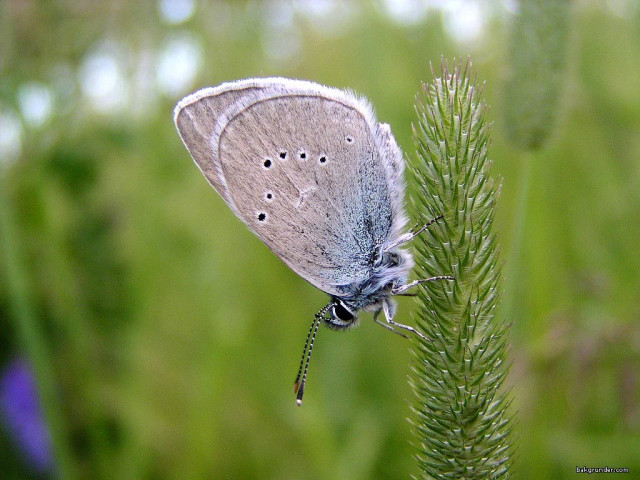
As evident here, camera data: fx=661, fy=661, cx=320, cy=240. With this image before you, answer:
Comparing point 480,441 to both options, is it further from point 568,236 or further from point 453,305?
point 568,236

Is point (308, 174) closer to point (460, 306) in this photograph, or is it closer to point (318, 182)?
point (318, 182)

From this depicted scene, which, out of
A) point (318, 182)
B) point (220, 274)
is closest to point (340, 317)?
point (318, 182)

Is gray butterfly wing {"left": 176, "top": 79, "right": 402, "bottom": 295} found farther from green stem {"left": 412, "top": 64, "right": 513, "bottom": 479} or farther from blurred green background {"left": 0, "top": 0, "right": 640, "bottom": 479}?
green stem {"left": 412, "top": 64, "right": 513, "bottom": 479}

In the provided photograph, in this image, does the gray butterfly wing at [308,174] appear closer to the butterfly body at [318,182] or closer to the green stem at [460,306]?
the butterfly body at [318,182]

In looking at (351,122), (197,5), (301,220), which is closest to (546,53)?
(351,122)

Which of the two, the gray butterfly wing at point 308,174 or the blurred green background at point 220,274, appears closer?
the gray butterfly wing at point 308,174

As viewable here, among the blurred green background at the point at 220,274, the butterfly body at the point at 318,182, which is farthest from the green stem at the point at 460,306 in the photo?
the blurred green background at the point at 220,274
